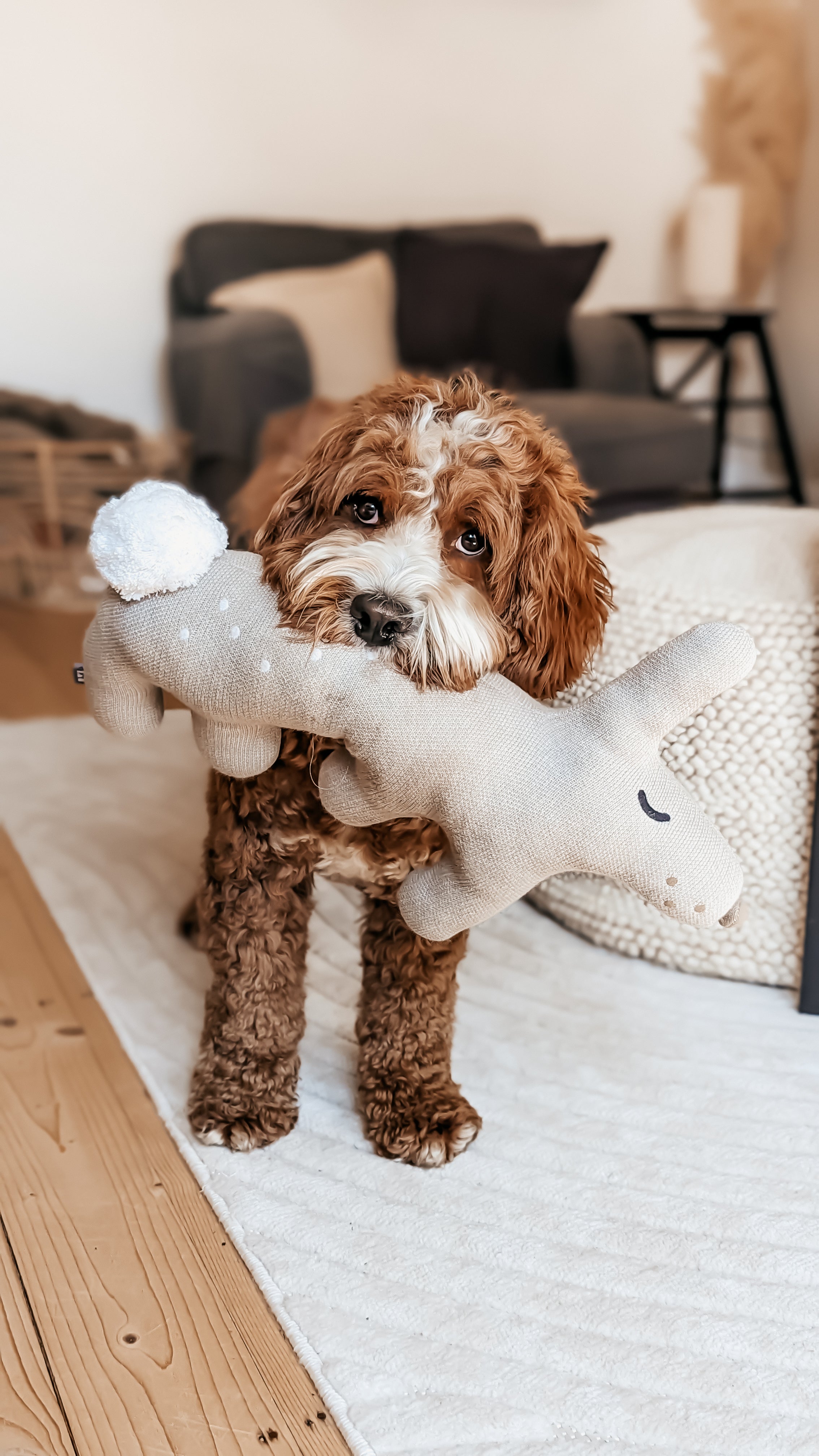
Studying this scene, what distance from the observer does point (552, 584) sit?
1005 millimetres

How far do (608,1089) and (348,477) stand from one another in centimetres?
77

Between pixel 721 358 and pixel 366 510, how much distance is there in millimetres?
3343

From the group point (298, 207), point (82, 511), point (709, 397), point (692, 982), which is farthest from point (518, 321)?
point (692, 982)

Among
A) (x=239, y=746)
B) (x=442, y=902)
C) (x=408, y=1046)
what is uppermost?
(x=239, y=746)

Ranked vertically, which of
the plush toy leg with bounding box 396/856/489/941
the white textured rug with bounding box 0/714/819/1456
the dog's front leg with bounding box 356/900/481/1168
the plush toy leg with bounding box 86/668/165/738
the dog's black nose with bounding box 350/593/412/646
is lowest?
the white textured rug with bounding box 0/714/819/1456

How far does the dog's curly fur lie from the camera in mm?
943

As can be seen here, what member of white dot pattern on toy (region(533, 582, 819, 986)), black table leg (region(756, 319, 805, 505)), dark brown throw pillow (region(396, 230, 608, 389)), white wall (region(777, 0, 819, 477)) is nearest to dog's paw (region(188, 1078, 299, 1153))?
white dot pattern on toy (region(533, 582, 819, 986))

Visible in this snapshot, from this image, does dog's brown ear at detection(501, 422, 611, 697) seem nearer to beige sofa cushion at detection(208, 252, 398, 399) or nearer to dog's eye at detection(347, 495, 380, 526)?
dog's eye at detection(347, 495, 380, 526)

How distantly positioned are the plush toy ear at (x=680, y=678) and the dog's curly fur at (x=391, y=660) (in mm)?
100

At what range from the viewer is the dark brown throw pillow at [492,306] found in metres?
3.16

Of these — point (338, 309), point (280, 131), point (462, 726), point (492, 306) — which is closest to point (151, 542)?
point (462, 726)

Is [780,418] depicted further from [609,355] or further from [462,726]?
[462,726]

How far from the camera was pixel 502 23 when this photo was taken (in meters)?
3.20

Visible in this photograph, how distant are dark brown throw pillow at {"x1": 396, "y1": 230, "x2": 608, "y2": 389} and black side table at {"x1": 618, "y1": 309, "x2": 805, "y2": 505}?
355mm
